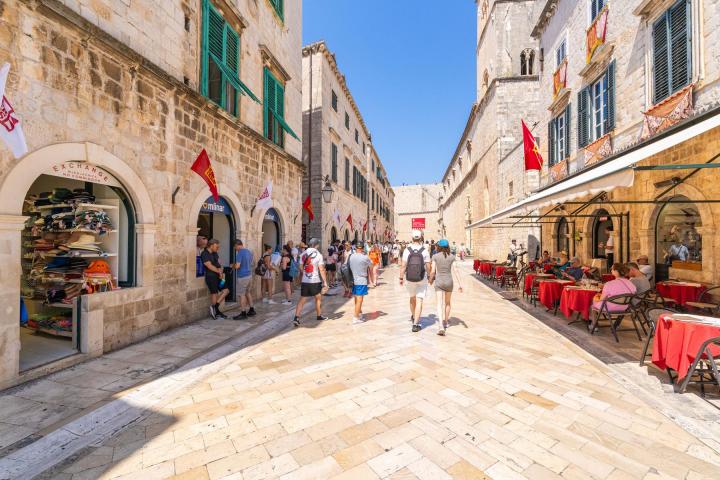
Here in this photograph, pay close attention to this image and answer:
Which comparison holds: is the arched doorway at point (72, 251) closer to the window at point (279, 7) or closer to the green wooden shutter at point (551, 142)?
the window at point (279, 7)

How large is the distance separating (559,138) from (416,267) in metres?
10.4

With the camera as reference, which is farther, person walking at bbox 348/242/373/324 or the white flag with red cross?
person walking at bbox 348/242/373/324

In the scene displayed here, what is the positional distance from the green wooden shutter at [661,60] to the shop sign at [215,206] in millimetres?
9961

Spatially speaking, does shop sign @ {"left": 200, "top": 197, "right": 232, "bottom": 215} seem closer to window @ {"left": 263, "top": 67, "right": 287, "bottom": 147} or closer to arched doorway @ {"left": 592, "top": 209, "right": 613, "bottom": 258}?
window @ {"left": 263, "top": 67, "right": 287, "bottom": 147}

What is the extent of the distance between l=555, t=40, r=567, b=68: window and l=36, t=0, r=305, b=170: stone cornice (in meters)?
11.8

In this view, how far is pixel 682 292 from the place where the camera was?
19.8ft

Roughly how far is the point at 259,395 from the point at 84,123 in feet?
13.4

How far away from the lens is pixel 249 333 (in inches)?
223

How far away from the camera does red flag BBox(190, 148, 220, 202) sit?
6.06 meters

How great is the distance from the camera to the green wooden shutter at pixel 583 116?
1045 centimetres

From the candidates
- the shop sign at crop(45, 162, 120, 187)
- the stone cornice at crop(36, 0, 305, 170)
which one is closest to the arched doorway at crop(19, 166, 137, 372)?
the shop sign at crop(45, 162, 120, 187)

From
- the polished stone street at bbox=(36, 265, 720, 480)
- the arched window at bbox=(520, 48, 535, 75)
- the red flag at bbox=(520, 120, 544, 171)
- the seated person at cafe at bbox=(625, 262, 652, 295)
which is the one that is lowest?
the polished stone street at bbox=(36, 265, 720, 480)

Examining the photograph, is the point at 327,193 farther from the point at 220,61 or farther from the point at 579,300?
the point at 579,300

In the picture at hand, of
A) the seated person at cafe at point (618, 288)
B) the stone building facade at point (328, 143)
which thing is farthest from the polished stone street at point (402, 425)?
the stone building facade at point (328, 143)
